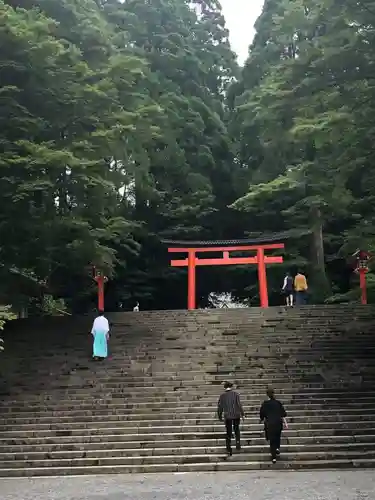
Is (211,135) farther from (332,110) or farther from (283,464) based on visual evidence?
(283,464)

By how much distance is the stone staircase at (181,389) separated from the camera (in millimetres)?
9250

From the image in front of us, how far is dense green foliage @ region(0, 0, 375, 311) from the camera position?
12086mm

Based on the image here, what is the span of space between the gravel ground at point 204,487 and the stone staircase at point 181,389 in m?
0.59

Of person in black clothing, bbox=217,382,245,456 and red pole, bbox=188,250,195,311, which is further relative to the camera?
red pole, bbox=188,250,195,311

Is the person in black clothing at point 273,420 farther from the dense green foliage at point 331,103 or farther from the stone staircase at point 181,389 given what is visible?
the dense green foliage at point 331,103

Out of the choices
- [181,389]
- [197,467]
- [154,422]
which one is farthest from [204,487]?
[181,389]

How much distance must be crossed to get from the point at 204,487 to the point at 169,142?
17922 millimetres

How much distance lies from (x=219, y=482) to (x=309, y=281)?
14.9 metres

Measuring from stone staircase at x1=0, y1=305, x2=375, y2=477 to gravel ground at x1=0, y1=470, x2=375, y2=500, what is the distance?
59cm

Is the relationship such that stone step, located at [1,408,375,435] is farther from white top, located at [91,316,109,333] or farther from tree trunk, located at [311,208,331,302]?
tree trunk, located at [311,208,331,302]

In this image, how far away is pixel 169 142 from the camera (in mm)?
23938

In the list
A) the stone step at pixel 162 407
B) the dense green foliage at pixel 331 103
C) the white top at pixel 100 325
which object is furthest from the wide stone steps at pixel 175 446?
the dense green foliage at pixel 331 103

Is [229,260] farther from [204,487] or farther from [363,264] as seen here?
[204,487]

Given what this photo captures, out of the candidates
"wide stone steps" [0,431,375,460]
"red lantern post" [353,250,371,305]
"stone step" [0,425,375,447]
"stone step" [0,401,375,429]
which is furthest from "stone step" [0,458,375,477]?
"red lantern post" [353,250,371,305]
